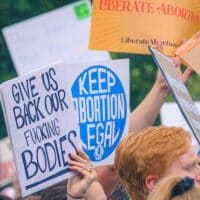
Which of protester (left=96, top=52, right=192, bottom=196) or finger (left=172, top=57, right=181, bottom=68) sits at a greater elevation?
finger (left=172, top=57, right=181, bottom=68)

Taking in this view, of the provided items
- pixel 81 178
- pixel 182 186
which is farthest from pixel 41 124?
pixel 182 186

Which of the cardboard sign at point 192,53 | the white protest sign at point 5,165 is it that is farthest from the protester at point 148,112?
the white protest sign at point 5,165

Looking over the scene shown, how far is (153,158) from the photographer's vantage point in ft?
20.4

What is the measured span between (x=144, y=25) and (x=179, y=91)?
108cm

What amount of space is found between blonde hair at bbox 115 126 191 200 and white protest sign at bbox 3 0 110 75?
11.8ft

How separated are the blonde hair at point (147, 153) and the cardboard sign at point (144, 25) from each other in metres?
1.07

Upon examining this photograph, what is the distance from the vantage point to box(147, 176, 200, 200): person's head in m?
5.53

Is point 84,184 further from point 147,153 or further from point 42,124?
point 42,124

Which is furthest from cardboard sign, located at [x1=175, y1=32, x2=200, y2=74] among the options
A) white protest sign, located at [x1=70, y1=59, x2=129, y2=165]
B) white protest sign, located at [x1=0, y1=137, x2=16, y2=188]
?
white protest sign, located at [x1=0, y1=137, x2=16, y2=188]

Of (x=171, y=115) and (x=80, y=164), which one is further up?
(x=171, y=115)

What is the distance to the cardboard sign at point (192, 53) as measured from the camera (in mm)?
6898

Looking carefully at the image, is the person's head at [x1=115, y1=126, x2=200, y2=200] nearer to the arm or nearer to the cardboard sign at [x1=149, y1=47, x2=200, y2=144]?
the cardboard sign at [x1=149, y1=47, x2=200, y2=144]

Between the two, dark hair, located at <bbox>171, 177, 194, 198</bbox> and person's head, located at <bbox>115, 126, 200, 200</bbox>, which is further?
person's head, located at <bbox>115, 126, 200, 200</bbox>

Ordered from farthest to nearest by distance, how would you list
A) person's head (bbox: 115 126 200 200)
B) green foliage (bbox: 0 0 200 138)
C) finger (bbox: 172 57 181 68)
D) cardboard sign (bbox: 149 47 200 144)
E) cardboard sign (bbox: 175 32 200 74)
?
green foliage (bbox: 0 0 200 138) < finger (bbox: 172 57 181 68) < cardboard sign (bbox: 175 32 200 74) < person's head (bbox: 115 126 200 200) < cardboard sign (bbox: 149 47 200 144)
